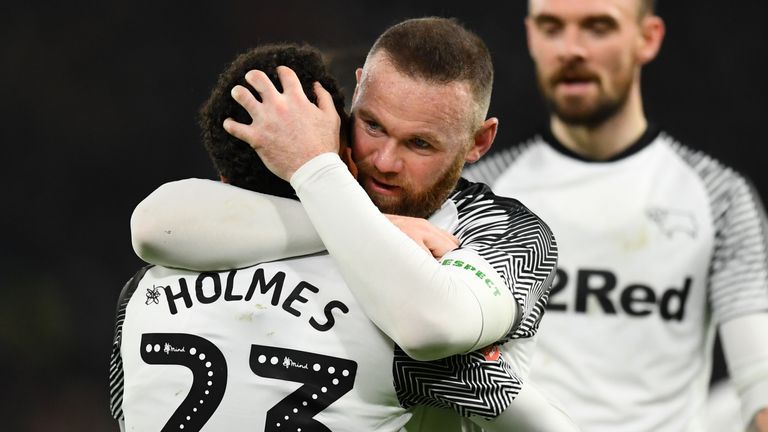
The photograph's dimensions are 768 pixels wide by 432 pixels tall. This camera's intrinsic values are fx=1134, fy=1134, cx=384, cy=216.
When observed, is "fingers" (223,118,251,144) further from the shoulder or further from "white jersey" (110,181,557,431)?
the shoulder

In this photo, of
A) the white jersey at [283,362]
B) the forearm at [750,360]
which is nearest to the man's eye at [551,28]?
the forearm at [750,360]

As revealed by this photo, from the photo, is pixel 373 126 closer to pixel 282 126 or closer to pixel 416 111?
pixel 416 111

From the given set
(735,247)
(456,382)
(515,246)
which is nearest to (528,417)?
(456,382)

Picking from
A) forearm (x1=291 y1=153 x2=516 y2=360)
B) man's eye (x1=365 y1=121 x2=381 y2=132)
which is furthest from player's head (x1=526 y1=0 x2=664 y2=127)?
forearm (x1=291 y1=153 x2=516 y2=360)

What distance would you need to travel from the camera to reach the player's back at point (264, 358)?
1792mm

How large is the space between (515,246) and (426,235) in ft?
0.51

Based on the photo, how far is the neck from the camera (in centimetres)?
384

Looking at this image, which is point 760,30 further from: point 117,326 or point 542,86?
point 117,326

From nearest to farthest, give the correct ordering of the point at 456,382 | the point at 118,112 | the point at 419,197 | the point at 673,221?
1. the point at 456,382
2. the point at 419,197
3. the point at 673,221
4. the point at 118,112

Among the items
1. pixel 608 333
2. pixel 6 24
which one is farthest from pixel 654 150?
pixel 6 24

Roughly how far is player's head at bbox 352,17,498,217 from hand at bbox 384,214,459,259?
9 centimetres

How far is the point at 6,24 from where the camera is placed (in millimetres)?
6070

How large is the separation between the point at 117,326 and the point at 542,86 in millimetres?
2193

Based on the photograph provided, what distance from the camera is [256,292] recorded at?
6.01 ft
